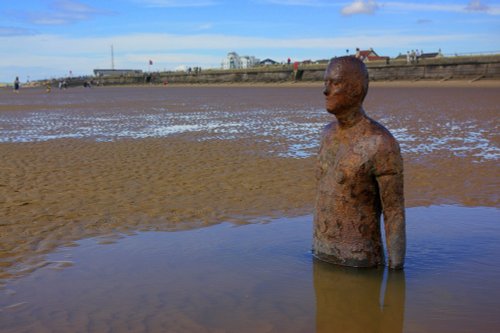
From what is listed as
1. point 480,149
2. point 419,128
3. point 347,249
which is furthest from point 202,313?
point 419,128

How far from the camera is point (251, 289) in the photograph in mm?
4238

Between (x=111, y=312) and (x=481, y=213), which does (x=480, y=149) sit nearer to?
(x=481, y=213)

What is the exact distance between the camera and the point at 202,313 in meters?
3.82

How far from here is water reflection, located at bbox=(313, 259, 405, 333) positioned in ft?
11.9

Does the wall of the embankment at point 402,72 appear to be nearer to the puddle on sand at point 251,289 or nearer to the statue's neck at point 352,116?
the puddle on sand at point 251,289

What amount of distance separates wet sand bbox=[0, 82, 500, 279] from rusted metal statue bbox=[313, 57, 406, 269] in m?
2.21

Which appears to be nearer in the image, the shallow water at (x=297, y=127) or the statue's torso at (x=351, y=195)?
the statue's torso at (x=351, y=195)

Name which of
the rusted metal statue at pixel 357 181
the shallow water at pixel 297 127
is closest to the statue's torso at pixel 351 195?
the rusted metal statue at pixel 357 181

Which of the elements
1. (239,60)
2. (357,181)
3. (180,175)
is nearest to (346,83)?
(357,181)

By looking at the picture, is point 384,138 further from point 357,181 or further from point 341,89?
point 341,89

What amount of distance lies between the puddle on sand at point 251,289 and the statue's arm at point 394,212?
0.19 metres

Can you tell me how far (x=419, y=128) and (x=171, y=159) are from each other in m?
7.62

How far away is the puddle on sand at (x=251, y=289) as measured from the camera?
367 centimetres

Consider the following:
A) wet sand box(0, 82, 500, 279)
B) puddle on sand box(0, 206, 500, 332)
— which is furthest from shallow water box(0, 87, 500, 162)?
puddle on sand box(0, 206, 500, 332)
